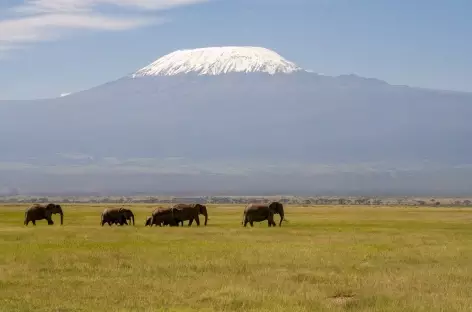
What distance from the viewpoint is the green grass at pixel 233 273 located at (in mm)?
20859

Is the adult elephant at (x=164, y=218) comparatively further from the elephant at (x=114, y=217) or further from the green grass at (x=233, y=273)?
the green grass at (x=233, y=273)

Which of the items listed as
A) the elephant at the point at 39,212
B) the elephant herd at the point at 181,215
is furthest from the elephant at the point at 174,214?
the elephant at the point at 39,212

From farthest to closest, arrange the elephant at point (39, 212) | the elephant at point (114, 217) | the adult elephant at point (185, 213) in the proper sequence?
the elephant at point (39, 212)
the elephant at point (114, 217)
the adult elephant at point (185, 213)

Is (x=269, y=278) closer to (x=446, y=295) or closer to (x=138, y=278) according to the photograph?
(x=138, y=278)

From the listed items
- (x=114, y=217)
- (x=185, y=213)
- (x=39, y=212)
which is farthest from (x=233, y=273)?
(x=39, y=212)

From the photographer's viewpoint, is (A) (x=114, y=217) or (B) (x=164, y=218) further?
(A) (x=114, y=217)

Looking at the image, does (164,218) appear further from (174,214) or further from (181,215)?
(181,215)

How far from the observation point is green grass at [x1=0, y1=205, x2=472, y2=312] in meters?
20.9

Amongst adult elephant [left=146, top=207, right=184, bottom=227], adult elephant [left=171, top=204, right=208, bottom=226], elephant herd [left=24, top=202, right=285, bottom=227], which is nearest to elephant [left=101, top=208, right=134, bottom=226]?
elephant herd [left=24, top=202, right=285, bottom=227]

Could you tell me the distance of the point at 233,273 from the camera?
86.1 feet

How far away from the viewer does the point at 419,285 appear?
2370 centimetres

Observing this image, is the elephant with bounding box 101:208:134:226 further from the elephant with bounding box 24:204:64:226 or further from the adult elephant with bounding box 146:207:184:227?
the elephant with bounding box 24:204:64:226

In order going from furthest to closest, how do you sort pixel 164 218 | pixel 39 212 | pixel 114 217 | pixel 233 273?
pixel 39 212
pixel 114 217
pixel 164 218
pixel 233 273

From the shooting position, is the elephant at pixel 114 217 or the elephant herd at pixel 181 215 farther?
the elephant at pixel 114 217
